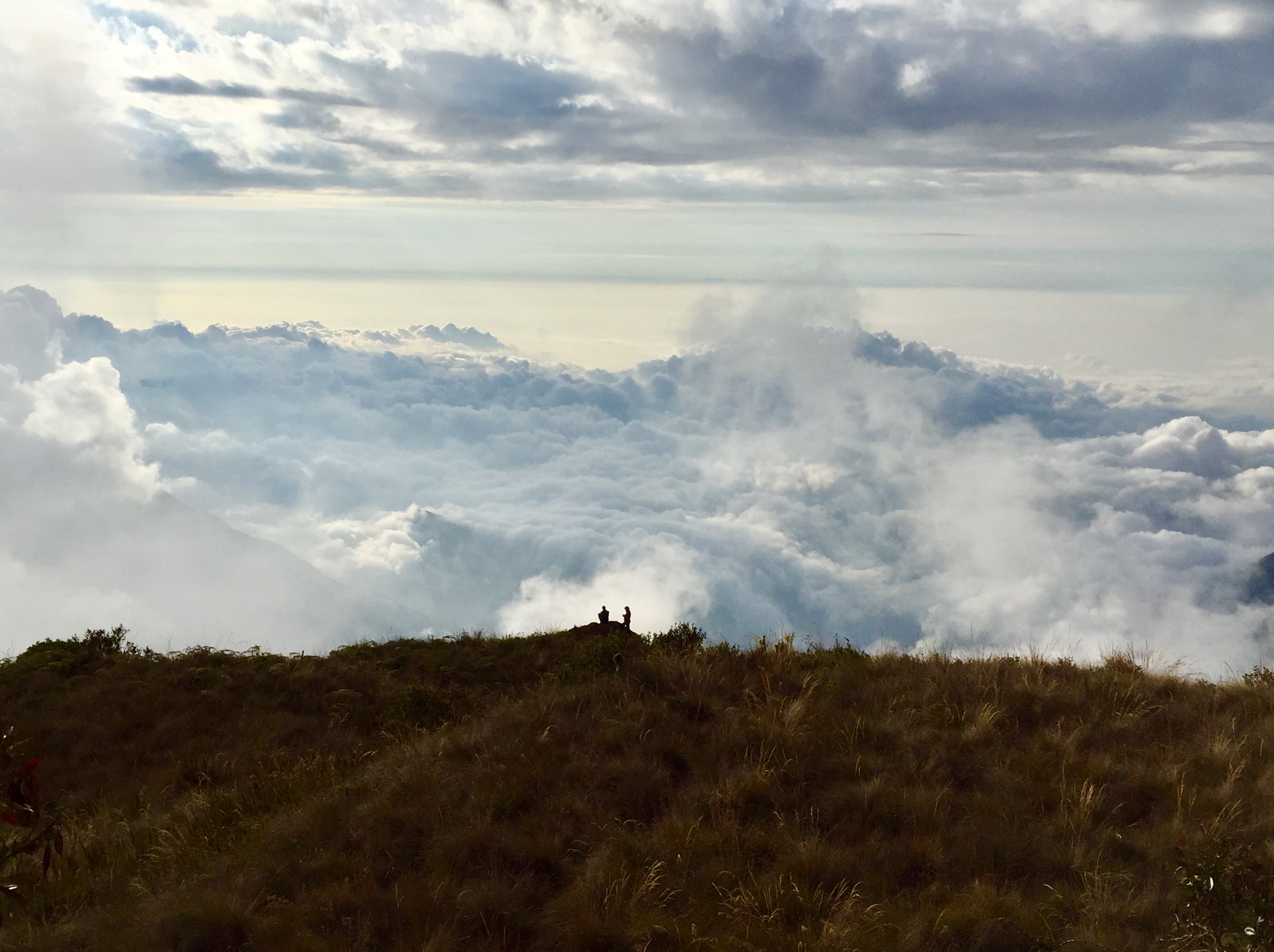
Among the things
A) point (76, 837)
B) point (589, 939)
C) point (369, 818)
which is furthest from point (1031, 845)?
point (76, 837)

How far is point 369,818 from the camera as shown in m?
7.05

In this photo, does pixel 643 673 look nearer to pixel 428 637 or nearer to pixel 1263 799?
pixel 1263 799

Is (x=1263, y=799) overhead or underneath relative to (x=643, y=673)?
underneath

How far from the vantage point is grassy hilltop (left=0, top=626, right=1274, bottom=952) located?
5688 mm

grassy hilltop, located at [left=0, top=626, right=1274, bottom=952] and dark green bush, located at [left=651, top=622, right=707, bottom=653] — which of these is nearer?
grassy hilltop, located at [left=0, top=626, right=1274, bottom=952]

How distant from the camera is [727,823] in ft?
22.6

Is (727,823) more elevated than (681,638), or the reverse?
(681,638)

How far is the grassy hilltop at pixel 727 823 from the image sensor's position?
18.7ft

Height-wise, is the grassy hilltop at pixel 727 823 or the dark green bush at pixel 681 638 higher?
the dark green bush at pixel 681 638

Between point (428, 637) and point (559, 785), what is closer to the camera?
point (559, 785)

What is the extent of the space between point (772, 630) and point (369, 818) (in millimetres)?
7589

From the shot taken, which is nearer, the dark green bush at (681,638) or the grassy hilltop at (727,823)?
the grassy hilltop at (727,823)

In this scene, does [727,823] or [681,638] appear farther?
[681,638]

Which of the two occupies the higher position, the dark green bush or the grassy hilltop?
the dark green bush
